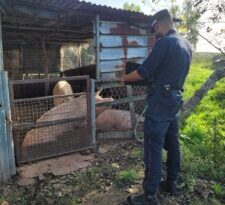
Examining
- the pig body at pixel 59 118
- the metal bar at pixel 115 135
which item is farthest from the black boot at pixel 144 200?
the metal bar at pixel 115 135

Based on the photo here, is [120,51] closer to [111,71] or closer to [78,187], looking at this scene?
[111,71]

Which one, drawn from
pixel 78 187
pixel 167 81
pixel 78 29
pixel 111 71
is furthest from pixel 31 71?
pixel 167 81

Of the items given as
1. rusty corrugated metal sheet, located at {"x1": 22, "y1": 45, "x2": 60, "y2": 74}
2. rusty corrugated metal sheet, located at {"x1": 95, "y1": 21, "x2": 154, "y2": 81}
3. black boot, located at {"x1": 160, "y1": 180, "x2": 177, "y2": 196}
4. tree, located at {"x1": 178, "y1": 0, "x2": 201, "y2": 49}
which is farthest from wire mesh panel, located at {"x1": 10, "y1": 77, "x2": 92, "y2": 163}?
rusty corrugated metal sheet, located at {"x1": 22, "y1": 45, "x2": 60, "y2": 74}

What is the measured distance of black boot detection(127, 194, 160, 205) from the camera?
3.39 m

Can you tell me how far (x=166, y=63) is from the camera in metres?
3.24

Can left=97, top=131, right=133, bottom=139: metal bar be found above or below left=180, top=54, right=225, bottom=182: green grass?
above

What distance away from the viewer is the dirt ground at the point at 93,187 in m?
3.71

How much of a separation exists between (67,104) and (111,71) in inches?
80.7

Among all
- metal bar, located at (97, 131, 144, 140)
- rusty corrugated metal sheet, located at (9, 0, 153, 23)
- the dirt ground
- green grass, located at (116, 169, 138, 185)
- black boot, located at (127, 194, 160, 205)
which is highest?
rusty corrugated metal sheet, located at (9, 0, 153, 23)

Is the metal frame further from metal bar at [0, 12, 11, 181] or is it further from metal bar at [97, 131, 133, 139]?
metal bar at [97, 131, 133, 139]

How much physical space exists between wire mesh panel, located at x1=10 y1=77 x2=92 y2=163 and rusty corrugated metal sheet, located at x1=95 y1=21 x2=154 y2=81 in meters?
1.45

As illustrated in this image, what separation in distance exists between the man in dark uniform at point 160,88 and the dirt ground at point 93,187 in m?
0.45

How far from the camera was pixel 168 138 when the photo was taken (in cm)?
375

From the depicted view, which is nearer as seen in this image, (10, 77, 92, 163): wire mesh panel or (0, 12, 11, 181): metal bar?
(0, 12, 11, 181): metal bar
